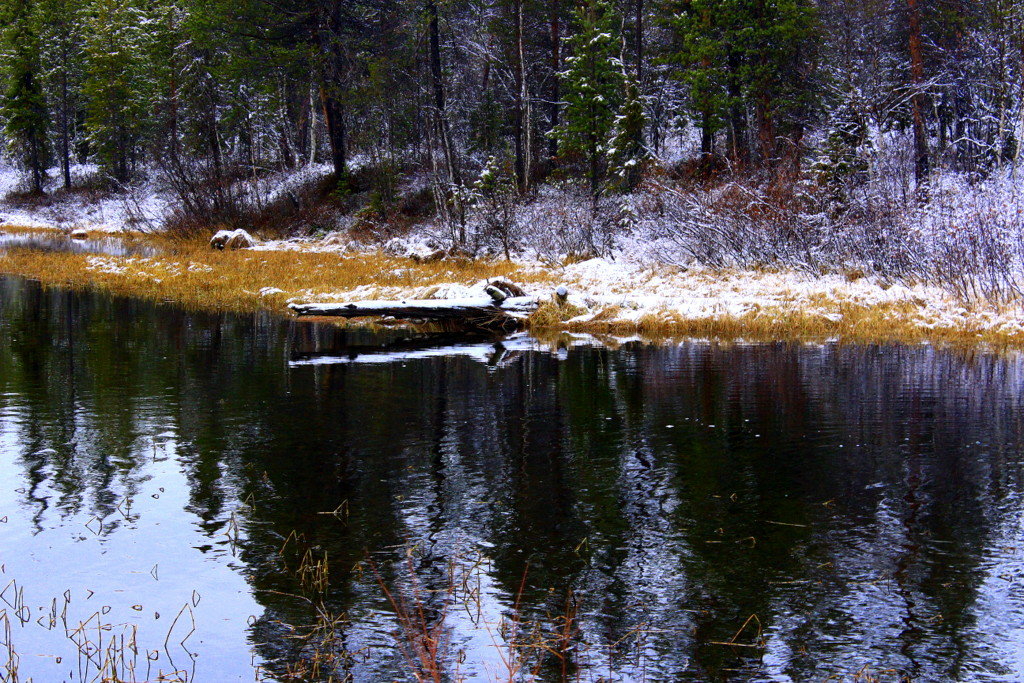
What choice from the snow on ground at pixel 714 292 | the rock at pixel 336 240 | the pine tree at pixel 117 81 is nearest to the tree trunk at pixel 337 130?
the rock at pixel 336 240

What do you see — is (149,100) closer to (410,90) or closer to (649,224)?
(410,90)

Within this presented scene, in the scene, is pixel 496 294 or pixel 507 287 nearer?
pixel 496 294

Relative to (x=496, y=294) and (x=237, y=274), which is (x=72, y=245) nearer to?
(x=237, y=274)

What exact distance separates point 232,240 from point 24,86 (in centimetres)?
3807

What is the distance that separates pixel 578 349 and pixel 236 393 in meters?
6.19

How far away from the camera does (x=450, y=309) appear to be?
18344mm

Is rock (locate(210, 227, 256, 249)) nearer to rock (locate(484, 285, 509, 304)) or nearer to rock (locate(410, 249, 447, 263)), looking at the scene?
rock (locate(410, 249, 447, 263))

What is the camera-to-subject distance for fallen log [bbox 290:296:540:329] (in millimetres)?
18219

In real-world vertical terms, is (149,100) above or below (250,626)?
above

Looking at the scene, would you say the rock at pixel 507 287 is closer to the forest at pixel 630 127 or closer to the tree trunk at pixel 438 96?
the forest at pixel 630 127

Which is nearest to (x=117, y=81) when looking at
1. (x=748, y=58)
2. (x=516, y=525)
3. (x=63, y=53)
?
(x=63, y=53)

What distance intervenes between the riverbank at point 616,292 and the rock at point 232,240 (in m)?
2.69

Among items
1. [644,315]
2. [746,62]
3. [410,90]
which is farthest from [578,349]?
[410,90]

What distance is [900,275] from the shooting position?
18844 millimetres
